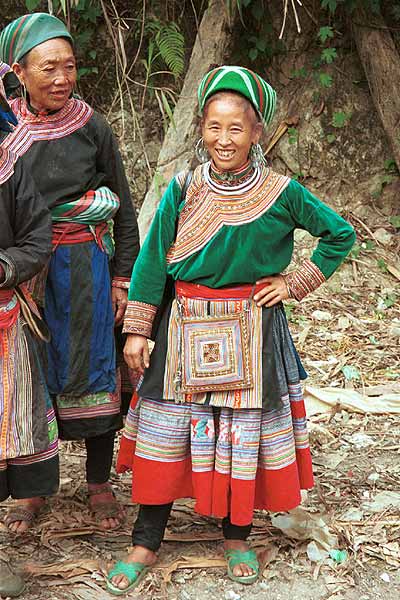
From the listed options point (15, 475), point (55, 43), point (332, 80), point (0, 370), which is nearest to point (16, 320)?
point (0, 370)

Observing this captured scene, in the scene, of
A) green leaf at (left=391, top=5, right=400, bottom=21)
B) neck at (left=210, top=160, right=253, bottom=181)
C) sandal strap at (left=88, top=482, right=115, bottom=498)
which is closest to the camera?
neck at (left=210, top=160, right=253, bottom=181)

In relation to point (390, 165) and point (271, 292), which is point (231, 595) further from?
point (390, 165)

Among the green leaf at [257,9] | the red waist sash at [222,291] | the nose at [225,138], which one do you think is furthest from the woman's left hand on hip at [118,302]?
the green leaf at [257,9]

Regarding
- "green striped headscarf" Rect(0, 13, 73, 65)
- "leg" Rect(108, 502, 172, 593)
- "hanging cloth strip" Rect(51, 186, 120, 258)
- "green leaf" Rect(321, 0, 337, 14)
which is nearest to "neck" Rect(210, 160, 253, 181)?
"hanging cloth strip" Rect(51, 186, 120, 258)

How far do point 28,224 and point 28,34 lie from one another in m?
0.74

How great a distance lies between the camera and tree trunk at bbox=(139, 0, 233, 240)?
552 cm

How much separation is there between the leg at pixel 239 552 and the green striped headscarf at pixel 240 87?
1.55 meters

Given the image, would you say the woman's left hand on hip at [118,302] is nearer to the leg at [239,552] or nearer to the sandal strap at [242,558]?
the leg at [239,552]

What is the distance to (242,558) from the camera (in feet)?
9.53

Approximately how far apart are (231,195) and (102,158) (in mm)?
633

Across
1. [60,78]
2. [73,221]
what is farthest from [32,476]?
[60,78]

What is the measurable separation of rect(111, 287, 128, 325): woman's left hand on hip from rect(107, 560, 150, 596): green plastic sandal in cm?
95

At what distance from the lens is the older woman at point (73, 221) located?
2771 mm

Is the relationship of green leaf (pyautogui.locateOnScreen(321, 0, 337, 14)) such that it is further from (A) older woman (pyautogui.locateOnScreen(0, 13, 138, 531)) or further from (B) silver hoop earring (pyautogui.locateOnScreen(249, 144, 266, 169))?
(B) silver hoop earring (pyautogui.locateOnScreen(249, 144, 266, 169))
